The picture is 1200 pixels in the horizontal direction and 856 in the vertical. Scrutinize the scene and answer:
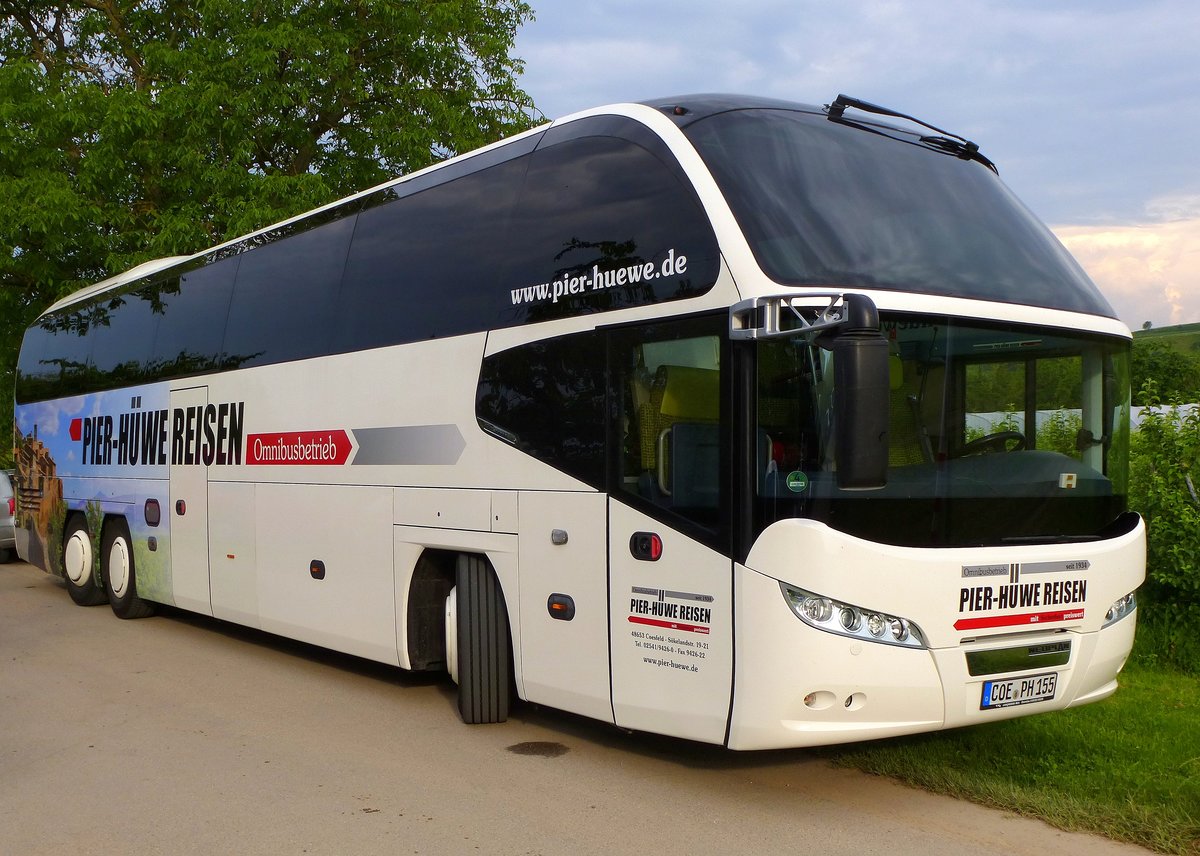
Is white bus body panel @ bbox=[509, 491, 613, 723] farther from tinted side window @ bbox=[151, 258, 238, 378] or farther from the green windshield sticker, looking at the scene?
tinted side window @ bbox=[151, 258, 238, 378]

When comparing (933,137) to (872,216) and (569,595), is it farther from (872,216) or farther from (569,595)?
(569,595)

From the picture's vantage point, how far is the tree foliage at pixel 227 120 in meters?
17.4

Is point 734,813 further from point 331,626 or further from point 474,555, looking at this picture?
point 331,626

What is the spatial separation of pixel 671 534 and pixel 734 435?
687 mm

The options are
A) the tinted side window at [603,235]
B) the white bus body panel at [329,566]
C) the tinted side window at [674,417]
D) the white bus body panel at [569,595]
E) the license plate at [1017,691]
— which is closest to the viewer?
the license plate at [1017,691]

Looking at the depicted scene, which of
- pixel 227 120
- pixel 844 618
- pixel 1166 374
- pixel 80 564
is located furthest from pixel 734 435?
pixel 227 120

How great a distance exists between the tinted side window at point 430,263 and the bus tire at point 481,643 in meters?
1.61

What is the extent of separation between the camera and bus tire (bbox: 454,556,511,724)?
7.30 meters

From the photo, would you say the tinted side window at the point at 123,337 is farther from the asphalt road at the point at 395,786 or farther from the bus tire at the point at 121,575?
the asphalt road at the point at 395,786

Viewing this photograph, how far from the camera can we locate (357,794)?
6.15 m

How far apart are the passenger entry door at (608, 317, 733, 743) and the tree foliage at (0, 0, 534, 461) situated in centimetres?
1244

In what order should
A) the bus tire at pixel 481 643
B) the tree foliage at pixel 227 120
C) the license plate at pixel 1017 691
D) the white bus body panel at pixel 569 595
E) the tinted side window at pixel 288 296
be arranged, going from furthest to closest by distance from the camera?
the tree foliage at pixel 227 120 < the tinted side window at pixel 288 296 < the bus tire at pixel 481 643 < the white bus body panel at pixel 569 595 < the license plate at pixel 1017 691

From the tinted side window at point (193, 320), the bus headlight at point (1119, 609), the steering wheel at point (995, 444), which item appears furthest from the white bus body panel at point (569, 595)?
the tinted side window at point (193, 320)

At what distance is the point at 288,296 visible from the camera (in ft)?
31.6
